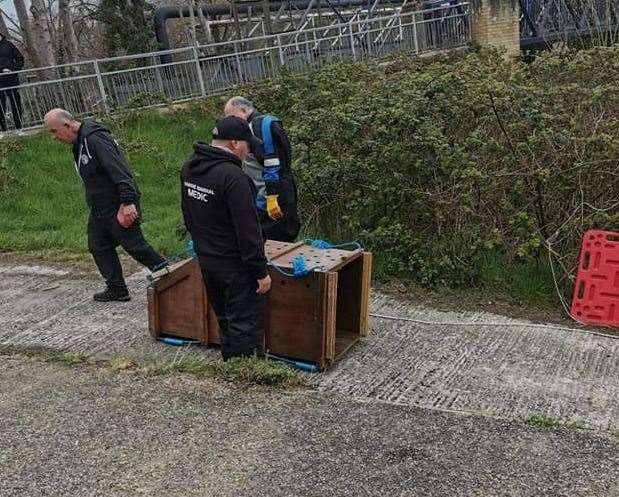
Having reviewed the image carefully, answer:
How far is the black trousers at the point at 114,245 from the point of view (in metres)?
5.50

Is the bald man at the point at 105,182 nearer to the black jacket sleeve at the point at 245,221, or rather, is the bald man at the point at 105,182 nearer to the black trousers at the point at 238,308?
the black trousers at the point at 238,308

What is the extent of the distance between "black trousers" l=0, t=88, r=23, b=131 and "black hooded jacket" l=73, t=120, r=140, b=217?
7.25 meters

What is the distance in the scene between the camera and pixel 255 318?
14.0ft

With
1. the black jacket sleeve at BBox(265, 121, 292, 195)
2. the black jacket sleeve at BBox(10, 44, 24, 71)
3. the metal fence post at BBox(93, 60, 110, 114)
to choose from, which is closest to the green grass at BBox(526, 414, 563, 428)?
the black jacket sleeve at BBox(265, 121, 292, 195)

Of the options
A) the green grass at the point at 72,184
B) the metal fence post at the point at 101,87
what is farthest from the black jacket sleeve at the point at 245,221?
the metal fence post at the point at 101,87

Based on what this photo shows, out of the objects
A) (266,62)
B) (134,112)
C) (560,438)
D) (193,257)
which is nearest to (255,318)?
(193,257)

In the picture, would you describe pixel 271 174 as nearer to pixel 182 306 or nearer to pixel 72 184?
pixel 182 306

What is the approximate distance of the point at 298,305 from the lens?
4.30m

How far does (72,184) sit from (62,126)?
5.14m

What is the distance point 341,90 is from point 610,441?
18.1ft

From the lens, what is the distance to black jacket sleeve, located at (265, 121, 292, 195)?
5.20 metres

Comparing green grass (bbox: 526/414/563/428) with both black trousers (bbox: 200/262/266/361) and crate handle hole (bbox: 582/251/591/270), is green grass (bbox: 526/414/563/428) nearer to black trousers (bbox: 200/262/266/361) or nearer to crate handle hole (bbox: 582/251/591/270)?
black trousers (bbox: 200/262/266/361)

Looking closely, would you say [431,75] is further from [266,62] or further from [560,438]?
[266,62]

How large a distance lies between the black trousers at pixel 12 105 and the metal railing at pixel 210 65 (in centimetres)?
5
